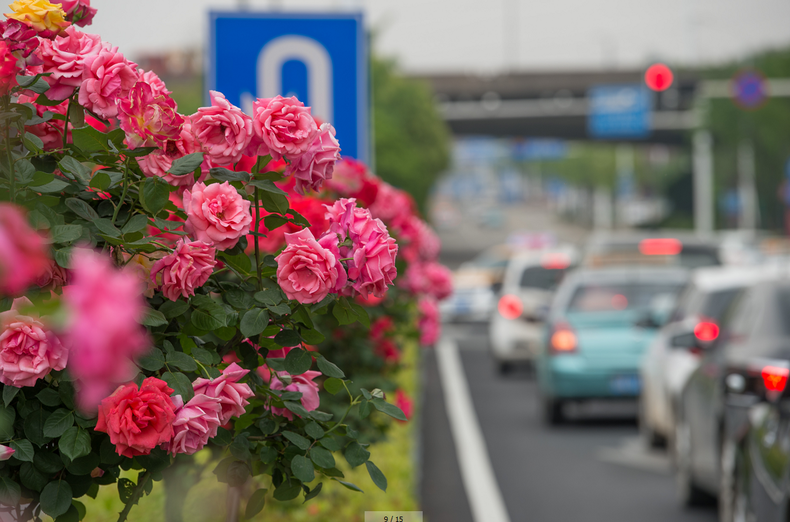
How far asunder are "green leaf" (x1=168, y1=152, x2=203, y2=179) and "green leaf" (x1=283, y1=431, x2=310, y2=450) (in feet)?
2.07

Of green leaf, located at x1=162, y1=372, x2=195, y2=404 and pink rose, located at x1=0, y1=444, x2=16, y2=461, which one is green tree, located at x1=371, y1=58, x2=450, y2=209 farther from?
pink rose, located at x1=0, y1=444, x2=16, y2=461

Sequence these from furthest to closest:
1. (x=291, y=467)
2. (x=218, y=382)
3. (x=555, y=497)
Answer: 1. (x=555, y=497)
2. (x=291, y=467)
3. (x=218, y=382)

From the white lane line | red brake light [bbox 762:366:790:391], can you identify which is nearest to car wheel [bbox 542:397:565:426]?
the white lane line

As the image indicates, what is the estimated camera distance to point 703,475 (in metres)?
7.63

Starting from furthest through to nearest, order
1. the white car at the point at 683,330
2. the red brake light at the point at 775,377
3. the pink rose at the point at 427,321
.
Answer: the white car at the point at 683,330 → the pink rose at the point at 427,321 → the red brake light at the point at 775,377

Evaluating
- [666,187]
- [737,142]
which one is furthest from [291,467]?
[666,187]

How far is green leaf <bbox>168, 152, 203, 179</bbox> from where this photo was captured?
2.24 metres

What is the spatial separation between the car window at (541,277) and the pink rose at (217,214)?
1745cm

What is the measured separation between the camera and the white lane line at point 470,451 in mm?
8586

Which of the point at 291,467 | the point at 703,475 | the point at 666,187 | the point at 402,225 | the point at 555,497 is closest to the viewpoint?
the point at 291,467

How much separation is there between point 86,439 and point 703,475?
243 inches

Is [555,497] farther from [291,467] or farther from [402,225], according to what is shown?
[291,467]

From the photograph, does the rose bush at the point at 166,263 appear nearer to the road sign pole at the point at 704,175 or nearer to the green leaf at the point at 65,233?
the green leaf at the point at 65,233

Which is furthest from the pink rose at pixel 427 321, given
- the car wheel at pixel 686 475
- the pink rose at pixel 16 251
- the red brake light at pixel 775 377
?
the pink rose at pixel 16 251
